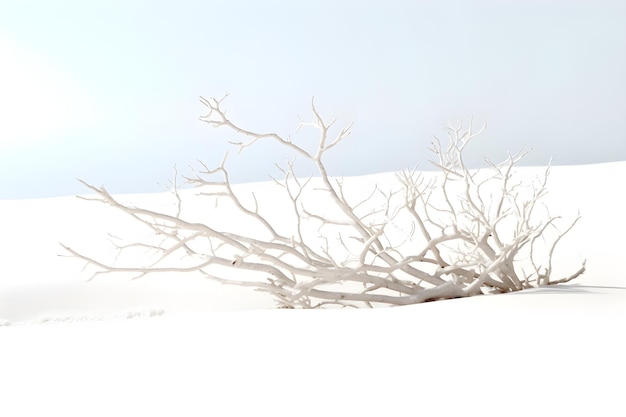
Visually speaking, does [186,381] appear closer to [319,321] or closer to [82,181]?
[319,321]

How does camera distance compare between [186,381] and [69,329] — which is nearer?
[186,381]

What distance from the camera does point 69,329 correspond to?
2.34 m

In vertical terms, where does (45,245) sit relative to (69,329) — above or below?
above

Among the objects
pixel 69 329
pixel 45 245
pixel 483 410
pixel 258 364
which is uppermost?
pixel 45 245

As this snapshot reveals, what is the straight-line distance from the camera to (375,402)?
137 cm

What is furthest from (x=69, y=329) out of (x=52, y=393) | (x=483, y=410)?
(x=483, y=410)

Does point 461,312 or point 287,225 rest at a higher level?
point 287,225

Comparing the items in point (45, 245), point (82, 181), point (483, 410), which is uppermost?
point (45, 245)

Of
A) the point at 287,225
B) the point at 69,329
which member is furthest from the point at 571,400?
the point at 287,225

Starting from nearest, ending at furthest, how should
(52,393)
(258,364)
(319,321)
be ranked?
(52,393) < (258,364) < (319,321)

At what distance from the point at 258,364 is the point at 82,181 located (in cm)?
131

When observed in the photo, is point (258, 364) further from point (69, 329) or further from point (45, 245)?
point (45, 245)

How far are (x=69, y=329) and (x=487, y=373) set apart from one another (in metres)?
1.50

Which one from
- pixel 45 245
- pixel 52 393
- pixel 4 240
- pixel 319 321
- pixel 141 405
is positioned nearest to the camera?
pixel 141 405
